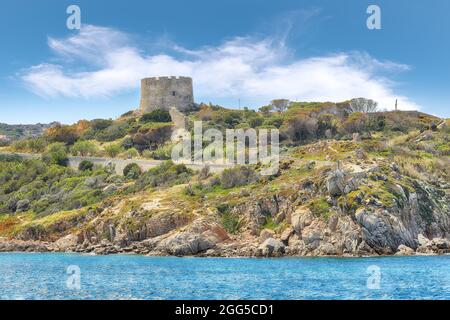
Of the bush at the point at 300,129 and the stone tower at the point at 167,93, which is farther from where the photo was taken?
the stone tower at the point at 167,93

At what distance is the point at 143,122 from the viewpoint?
90.6 m

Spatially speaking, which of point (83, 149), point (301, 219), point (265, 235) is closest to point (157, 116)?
point (83, 149)

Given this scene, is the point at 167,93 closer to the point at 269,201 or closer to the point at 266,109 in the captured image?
the point at 266,109

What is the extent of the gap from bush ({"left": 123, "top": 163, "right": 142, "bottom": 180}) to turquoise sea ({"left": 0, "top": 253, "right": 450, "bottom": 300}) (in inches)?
1033

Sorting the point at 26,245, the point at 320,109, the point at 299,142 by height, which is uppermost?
the point at 320,109

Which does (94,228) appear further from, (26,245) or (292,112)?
(292,112)

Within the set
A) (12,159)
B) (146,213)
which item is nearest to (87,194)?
(146,213)

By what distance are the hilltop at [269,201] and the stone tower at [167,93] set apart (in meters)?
18.9

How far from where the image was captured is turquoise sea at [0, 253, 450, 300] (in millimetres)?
23375

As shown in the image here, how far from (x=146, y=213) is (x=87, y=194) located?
1481 centimetres

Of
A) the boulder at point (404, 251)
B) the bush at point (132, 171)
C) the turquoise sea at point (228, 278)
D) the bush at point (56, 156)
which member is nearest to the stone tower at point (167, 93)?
the bush at point (56, 156)

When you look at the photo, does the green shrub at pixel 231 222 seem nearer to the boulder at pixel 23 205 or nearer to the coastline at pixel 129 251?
the coastline at pixel 129 251

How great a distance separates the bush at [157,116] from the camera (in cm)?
8975
